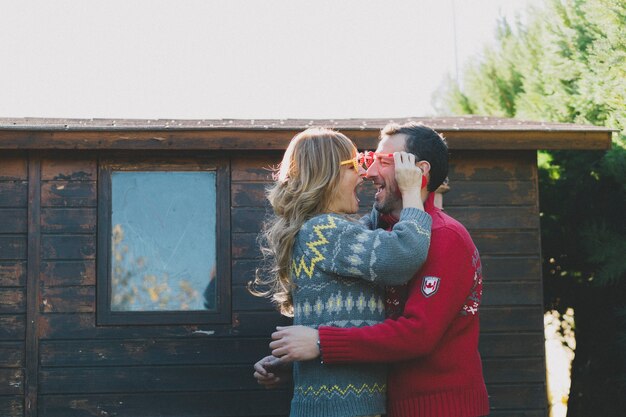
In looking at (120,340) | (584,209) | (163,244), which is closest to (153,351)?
(120,340)

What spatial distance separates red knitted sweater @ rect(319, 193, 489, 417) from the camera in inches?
104

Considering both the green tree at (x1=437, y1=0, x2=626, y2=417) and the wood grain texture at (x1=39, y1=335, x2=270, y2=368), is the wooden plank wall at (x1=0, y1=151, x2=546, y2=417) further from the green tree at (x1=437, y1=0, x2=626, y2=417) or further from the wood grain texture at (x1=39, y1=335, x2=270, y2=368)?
the green tree at (x1=437, y1=0, x2=626, y2=417)

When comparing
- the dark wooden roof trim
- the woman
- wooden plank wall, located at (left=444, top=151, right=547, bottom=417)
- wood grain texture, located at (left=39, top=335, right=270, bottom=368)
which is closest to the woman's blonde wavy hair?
the woman

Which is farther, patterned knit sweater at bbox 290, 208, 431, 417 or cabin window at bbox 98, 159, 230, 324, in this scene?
cabin window at bbox 98, 159, 230, 324

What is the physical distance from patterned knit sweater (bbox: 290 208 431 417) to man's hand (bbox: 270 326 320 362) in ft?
0.26

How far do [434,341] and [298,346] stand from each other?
436mm

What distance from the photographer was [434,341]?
8.73ft

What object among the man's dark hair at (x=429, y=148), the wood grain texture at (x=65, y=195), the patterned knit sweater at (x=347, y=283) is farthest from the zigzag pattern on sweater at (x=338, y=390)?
the wood grain texture at (x=65, y=195)

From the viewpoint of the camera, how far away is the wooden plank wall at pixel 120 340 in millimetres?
5262

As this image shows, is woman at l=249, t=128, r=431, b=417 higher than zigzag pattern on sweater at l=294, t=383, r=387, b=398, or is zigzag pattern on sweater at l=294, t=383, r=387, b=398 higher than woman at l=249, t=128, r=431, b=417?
woman at l=249, t=128, r=431, b=417

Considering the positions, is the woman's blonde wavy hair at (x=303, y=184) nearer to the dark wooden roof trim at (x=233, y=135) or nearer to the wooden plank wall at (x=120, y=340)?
the dark wooden roof trim at (x=233, y=135)

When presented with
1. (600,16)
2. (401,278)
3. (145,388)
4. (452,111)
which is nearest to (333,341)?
(401,278)

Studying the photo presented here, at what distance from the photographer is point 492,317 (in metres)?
5.63

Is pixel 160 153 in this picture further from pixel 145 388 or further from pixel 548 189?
pixel 548 189
